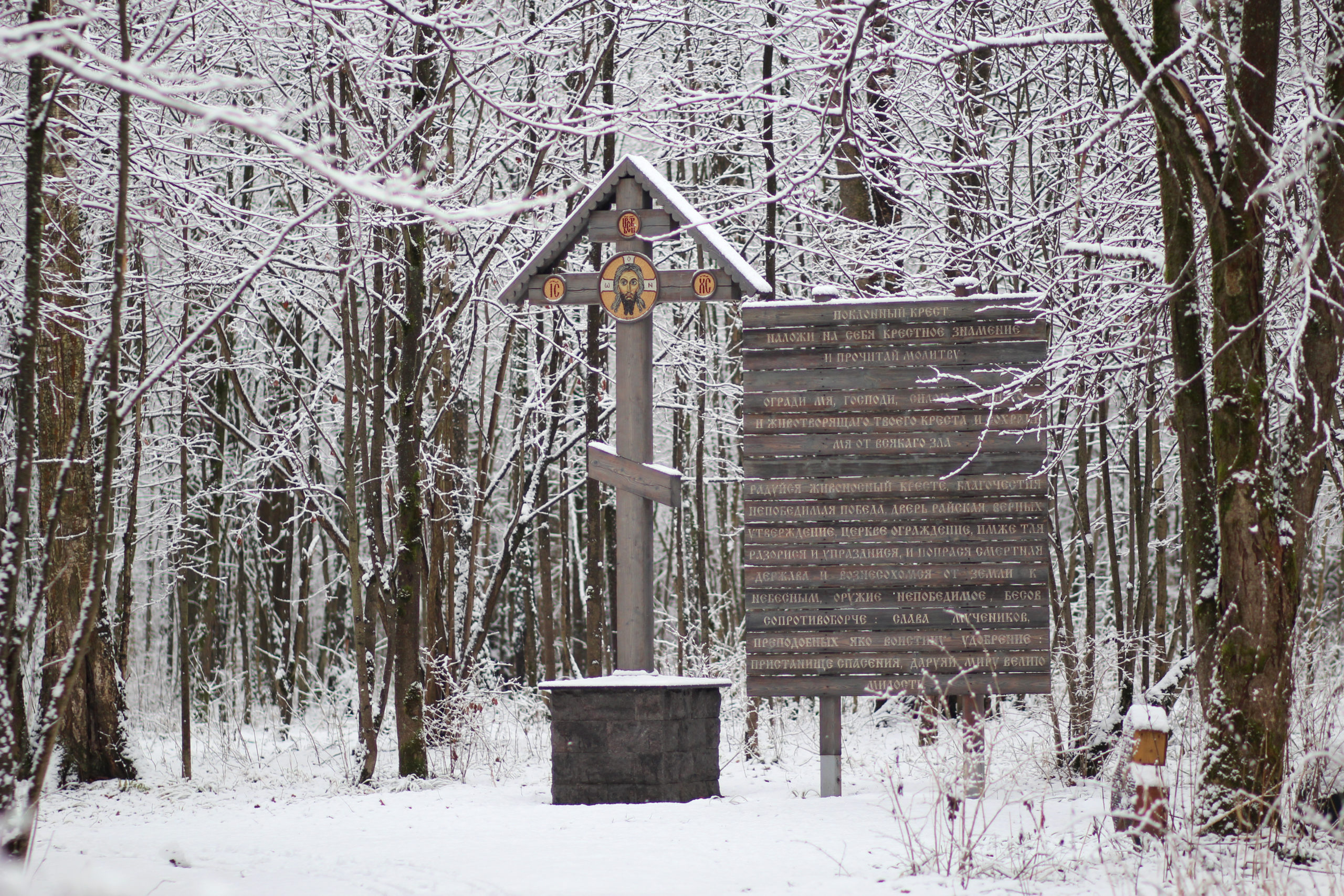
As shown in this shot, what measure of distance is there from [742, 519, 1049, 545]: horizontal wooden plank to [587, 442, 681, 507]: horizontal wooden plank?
612 mm

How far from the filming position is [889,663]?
739 centimetres

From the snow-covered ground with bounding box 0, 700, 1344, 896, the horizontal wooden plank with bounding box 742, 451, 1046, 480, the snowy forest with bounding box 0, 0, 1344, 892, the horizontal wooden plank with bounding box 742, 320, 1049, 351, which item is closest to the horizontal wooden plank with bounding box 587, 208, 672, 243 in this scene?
the snowy forest with bounding box 0, 0, 1344, 892

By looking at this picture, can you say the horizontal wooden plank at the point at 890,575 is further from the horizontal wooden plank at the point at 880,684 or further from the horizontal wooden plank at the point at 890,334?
the horizontal wooden plank at the point at 890,334

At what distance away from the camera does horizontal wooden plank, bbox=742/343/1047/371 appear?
7.52 meters

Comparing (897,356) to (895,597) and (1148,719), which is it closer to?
(895,597)

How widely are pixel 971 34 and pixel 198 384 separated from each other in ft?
35.9

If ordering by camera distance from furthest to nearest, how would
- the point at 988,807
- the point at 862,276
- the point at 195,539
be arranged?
the point at 195,539 < the point at 862,276 < the point at 988,807

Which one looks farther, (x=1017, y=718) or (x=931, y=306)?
(x=1017, y=718)

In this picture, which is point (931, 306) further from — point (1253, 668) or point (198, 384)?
point (198, 384)

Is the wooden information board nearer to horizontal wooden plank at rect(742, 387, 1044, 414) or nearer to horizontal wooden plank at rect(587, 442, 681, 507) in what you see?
horizontal wooden plank at rect(742, 387, 1044, 414)

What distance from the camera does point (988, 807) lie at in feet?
23.6

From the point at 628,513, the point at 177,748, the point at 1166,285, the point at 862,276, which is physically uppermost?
the point at 862,276

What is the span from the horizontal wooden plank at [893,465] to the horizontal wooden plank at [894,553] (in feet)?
1.49

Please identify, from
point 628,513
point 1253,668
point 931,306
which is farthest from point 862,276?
point 1253,668
